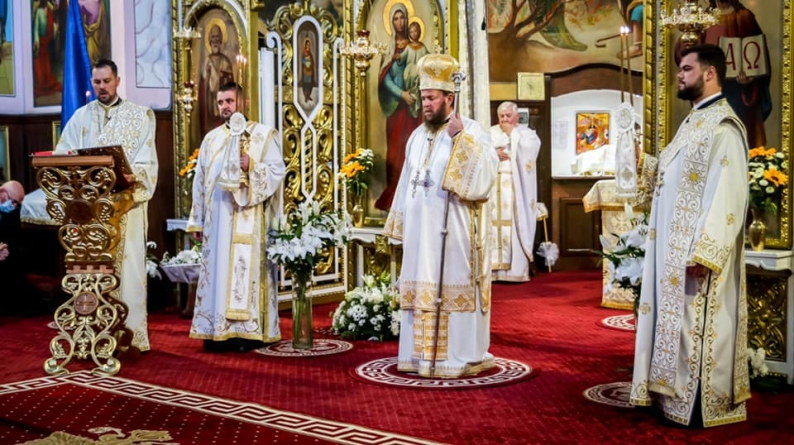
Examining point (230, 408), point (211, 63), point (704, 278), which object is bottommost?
point (230, 408)

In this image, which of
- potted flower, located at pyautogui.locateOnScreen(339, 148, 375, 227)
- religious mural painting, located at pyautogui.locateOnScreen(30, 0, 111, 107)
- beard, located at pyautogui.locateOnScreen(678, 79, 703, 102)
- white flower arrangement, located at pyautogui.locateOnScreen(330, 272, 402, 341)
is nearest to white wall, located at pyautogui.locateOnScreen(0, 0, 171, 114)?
religious mural painting, located at pyautogui.locateOnScreen(30, 0, 111, 107)

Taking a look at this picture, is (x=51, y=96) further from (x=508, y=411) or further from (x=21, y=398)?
(x=508, y=411)

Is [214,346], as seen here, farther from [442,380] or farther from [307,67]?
[307,67]

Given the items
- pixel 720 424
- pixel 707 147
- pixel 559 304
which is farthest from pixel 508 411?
pixel 559 304

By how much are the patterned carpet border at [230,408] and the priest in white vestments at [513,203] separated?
6.40 meters

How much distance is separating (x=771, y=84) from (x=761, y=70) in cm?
11

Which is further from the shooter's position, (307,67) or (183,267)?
(307,67)

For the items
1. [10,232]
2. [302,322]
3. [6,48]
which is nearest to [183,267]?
[10,232]

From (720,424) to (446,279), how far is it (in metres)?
2.10

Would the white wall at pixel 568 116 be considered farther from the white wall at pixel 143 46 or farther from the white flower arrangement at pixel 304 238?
the white flower arrangement at pixel 304 238

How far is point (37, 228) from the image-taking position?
1083cm

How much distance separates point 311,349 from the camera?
808 centimetres

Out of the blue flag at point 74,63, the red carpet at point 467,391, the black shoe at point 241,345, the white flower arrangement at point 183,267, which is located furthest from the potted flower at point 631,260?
the blue flag at point 74,63

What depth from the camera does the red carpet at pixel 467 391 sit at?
211 inches
